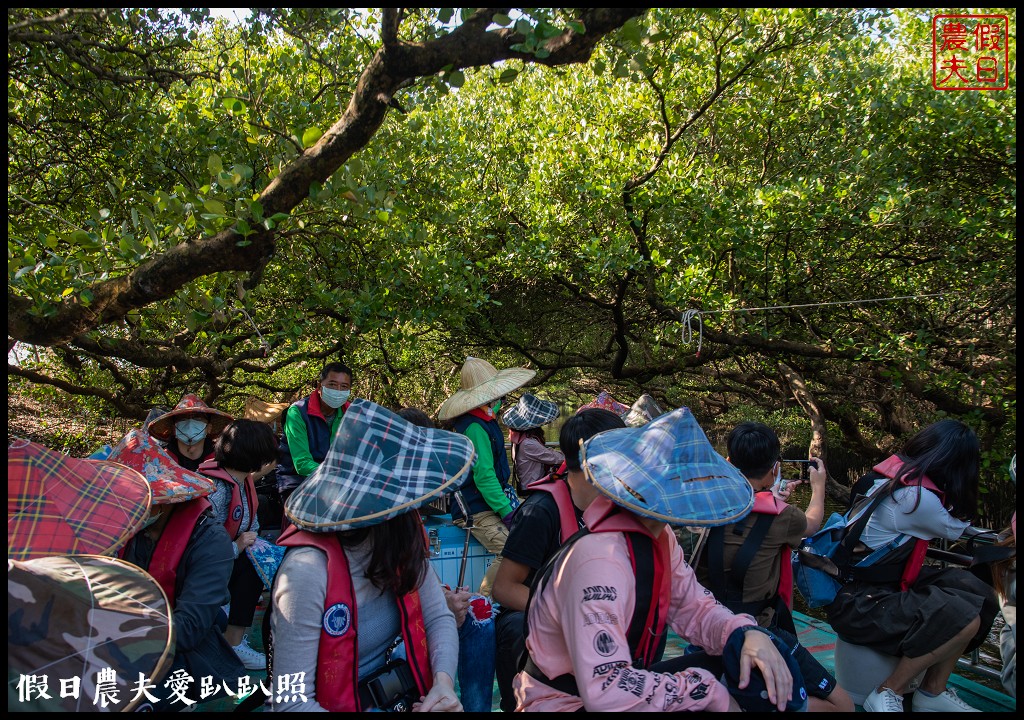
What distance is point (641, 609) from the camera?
200cm

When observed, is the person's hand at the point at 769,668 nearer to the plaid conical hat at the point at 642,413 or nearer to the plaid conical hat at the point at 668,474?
the plaid conical hat at the point at 668,474

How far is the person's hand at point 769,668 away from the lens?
1967mm

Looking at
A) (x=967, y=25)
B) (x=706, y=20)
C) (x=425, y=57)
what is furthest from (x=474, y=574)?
(x=967, y=25)

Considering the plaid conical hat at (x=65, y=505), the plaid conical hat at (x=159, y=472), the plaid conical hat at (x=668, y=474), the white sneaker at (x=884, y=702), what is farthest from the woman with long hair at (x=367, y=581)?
the white sneaker at (x=884, y=702)

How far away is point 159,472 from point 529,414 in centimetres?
267

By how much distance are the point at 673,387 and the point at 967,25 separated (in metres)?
6.30

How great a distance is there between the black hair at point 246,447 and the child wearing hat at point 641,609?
2022 mm

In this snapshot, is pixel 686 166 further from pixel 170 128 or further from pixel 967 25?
pixel 170 128

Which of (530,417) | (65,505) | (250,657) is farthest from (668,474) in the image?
(530,417)

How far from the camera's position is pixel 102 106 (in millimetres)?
4816

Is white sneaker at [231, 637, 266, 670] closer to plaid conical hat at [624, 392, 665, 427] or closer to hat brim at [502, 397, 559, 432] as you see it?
hat brim at [502, 397, 559, 432]

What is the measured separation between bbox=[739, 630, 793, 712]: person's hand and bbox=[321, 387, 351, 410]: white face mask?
3.55m

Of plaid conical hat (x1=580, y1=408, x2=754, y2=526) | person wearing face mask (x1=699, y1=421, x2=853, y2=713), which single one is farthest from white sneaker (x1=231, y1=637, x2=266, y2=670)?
plaid conical hat (x1=580, y1=408, x2=754, y2=526)

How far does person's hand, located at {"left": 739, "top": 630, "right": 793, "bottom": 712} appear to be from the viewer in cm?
197
